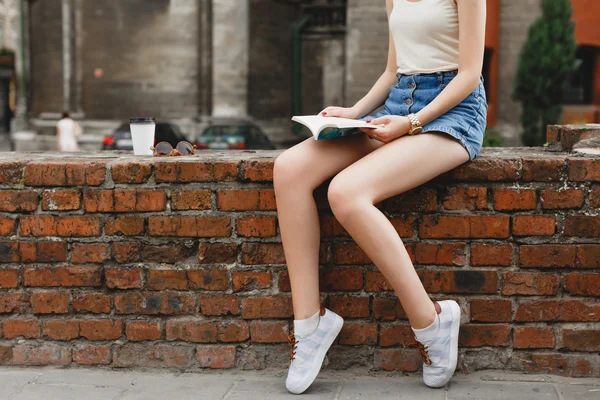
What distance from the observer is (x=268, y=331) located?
11.1ft

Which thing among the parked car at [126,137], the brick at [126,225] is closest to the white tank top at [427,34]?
the brick at [126,225]

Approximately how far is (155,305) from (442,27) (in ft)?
5.31

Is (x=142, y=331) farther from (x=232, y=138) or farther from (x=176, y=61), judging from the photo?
(x=176, y=61)

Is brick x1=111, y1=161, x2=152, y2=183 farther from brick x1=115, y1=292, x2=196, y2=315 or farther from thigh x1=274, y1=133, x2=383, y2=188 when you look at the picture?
thigh x1=274, y1=133, x2=383, y2=188

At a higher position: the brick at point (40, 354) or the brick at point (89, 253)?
the brick at point (89, 253)

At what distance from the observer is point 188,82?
2175 centimetres

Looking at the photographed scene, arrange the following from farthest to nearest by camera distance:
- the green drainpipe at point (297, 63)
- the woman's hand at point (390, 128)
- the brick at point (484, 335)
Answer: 1. the green drainpipe at point (297, 63)
2. the brick at point (484, 335)
3. the woman's hand at point (390, 128)

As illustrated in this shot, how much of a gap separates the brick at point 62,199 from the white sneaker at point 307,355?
3.53ft

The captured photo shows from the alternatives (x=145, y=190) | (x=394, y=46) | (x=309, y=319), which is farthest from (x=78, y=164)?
(x=394, y=46)

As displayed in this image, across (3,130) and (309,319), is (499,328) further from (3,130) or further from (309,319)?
(3,130)

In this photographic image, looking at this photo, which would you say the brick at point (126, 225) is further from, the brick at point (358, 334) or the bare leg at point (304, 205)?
the brick at point (358, 334)

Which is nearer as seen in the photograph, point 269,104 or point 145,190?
point 145,190

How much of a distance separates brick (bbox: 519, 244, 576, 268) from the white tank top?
781 millimetres

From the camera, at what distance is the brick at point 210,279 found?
3.37 meters
